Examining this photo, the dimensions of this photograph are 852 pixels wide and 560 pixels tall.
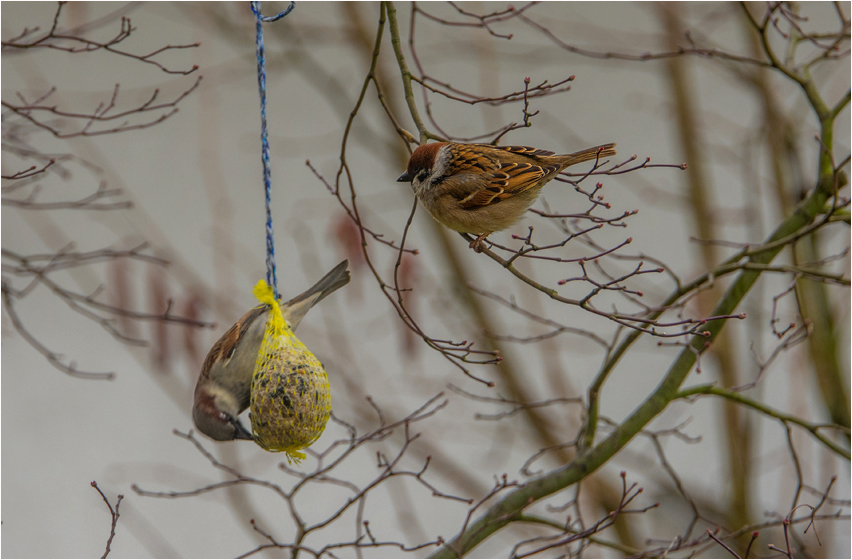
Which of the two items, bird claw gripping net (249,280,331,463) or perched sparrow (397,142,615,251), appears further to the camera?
perched sparrow (397,142,615,251)

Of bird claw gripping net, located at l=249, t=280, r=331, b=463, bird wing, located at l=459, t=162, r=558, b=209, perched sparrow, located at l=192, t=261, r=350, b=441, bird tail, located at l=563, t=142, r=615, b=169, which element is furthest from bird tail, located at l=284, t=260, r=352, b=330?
bird tail, located at l=563, t=142, r=615, b=169

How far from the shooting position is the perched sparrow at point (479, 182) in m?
1.60

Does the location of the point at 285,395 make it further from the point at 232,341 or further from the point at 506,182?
the point at 506,182

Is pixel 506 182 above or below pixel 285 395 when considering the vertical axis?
above

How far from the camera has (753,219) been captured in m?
3.12

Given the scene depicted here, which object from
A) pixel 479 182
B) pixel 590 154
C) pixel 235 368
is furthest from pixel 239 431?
pixel 590 154

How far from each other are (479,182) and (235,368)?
70 cm

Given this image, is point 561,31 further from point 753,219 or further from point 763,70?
point 753,219

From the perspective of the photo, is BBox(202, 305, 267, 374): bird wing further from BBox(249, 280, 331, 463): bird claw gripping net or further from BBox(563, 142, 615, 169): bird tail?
BBox(563, 142, 615, 169): bird tail

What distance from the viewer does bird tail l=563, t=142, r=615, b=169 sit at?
5.14 ft

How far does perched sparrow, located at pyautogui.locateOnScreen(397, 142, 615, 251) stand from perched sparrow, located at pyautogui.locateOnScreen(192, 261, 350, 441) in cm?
26

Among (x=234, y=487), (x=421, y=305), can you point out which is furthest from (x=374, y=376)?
(x=234, y=487)

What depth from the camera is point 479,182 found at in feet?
5.27

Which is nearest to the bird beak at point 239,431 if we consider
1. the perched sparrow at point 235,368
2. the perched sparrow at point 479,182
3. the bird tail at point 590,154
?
the perched sparrow at point 235,368
